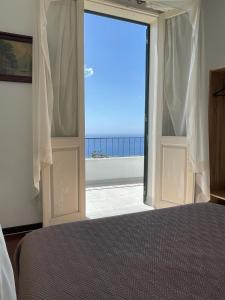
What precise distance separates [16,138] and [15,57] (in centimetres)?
80

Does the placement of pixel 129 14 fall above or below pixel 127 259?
above

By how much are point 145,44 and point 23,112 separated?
Result: 1970 millimetres

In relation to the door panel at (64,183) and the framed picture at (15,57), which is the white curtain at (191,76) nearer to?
the door panel at (64,183)

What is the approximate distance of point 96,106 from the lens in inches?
252

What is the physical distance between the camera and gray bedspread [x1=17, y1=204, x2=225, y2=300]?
884 millimetres

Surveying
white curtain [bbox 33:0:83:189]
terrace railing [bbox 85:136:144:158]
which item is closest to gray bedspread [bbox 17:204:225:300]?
white curtain [bbox 33:0:83:189]

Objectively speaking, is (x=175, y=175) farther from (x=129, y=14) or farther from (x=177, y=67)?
(x=129, y=14)

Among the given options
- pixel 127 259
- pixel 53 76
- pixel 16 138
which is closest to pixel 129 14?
pixel 53 76

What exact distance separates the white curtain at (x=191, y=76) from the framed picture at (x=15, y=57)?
1.47 meters

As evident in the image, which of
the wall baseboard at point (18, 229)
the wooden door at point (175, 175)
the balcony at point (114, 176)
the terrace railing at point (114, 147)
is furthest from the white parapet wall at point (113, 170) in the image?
the wall baseboard at point (18, 229)

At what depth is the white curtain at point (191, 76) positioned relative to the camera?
304cm

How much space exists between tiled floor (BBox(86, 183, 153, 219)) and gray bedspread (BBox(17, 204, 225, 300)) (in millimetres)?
2025

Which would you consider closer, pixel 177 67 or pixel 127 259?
pixel 127 259

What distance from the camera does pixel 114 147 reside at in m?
6.96
